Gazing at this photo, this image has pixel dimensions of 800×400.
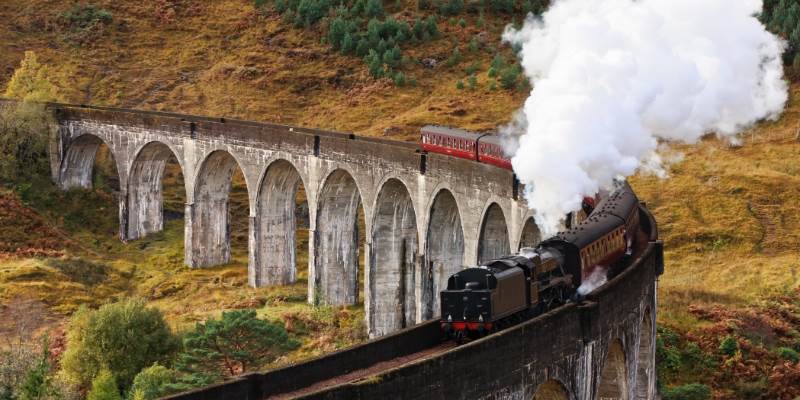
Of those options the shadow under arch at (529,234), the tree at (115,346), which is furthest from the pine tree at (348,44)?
the shadow under arch at (529,234)

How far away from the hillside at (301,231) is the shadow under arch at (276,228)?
3.00 ft

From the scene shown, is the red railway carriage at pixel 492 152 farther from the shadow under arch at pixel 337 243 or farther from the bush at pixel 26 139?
the bush at pixel 26 139

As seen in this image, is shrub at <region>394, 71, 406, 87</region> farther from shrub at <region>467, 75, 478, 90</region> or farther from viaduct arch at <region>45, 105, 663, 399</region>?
viaduct arch at <region>45, 105, 663, 399</region>

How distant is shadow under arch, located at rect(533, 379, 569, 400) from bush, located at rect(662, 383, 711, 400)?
490 inches

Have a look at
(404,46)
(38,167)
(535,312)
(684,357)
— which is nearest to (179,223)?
(38,167)

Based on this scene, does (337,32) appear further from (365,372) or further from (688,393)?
(365,372)

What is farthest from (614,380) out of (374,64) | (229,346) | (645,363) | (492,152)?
(374,64)

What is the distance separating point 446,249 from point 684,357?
9627 mm

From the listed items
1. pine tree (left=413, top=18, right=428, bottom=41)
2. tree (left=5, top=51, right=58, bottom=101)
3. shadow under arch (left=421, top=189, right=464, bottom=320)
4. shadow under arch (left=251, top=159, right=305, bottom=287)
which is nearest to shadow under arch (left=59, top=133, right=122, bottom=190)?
tree (left=5, top=51, right=58, bottom=101)

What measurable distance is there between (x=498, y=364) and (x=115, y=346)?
792 inches

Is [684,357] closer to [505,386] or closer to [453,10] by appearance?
[505,386]

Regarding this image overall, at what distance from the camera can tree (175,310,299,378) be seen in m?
38.5

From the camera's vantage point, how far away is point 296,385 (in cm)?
2322

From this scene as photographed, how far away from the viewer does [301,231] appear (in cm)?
6706
